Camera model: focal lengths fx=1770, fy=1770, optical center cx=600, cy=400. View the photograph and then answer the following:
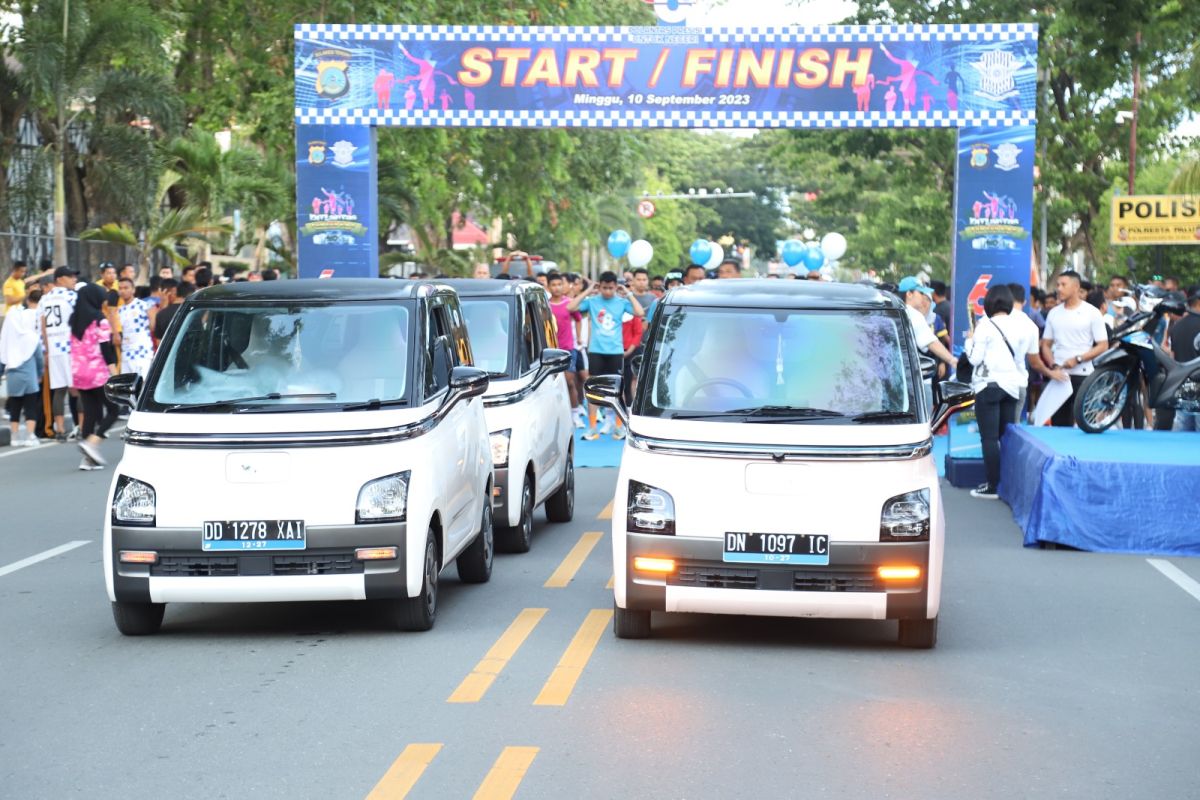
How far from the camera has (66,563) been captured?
11609 mm

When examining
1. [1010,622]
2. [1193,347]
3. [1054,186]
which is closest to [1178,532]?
[1010,622]

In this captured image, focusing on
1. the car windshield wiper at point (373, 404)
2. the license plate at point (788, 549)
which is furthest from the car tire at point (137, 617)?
the license plate at point (788, 549)

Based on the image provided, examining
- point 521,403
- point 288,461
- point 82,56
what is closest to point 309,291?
point 288,461

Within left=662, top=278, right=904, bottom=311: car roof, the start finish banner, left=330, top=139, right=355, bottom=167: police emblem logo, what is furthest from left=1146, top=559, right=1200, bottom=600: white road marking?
left=330, top=139, right=355, bottom=167: police emblem logo

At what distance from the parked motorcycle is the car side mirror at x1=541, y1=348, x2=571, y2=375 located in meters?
4.62

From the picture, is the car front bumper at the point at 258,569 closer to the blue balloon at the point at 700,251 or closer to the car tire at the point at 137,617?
the car tire at the point at 137,617

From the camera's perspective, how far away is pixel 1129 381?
1509cm

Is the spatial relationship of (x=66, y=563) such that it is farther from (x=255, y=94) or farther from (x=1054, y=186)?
(x=1054, y=186)

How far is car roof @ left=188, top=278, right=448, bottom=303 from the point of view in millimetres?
9492

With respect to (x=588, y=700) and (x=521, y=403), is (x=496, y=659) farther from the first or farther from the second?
(x=521, y=403)

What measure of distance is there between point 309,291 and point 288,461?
1317mm

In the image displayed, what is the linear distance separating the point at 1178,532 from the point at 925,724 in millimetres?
5837

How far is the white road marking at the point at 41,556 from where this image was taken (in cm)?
1134

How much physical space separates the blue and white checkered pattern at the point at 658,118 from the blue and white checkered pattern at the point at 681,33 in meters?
0.97
